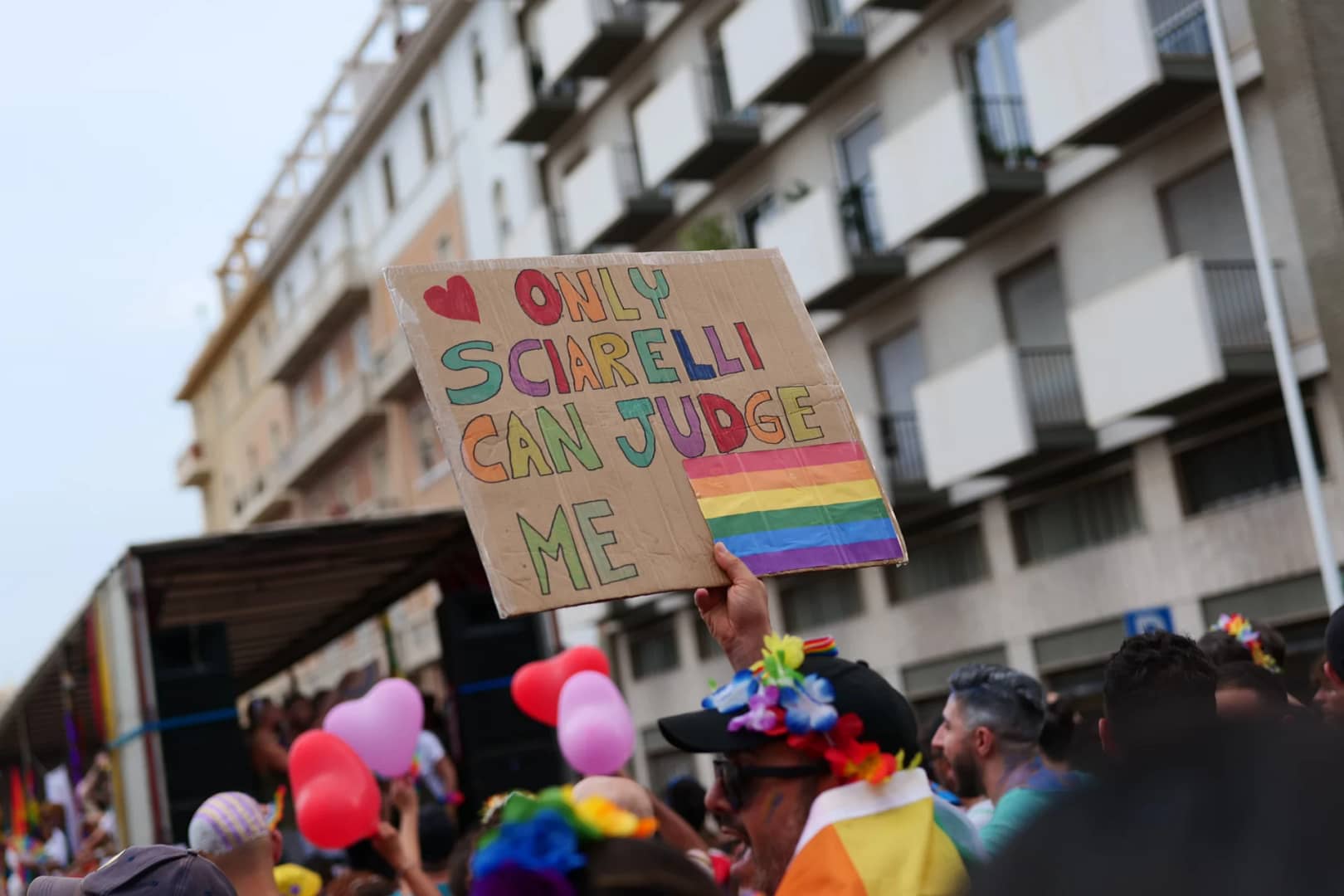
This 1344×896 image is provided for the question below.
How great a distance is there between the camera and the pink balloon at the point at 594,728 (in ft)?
23.2

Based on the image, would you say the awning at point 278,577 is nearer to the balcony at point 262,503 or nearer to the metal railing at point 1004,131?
the metal railing at point 1004,131

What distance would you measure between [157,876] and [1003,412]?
49.4 feet

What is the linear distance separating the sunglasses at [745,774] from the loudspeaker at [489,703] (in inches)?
326

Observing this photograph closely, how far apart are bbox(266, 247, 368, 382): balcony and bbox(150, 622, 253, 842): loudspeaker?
26.4 meters

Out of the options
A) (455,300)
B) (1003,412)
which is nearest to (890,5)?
(1003,412)

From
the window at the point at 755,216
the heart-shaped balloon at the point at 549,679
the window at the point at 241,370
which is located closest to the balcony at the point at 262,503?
the window at the point at 241,370

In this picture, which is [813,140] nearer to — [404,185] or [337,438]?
[404,185]

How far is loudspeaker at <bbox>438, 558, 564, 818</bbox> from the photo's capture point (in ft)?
35.7

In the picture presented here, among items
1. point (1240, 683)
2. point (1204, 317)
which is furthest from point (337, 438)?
point (1240, 683)

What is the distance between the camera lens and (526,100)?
26672 mm

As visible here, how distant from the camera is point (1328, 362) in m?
14.7

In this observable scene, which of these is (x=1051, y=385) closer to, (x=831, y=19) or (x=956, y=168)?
(x=956, y=168)

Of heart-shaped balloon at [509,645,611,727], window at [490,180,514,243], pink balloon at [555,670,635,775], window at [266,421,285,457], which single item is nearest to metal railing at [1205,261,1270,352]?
heart-shaped balloon at [509,645,611,727]

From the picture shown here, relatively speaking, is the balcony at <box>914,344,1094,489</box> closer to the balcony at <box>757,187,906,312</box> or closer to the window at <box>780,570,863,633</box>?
the balcony at <box>757,187,906,312</box>
